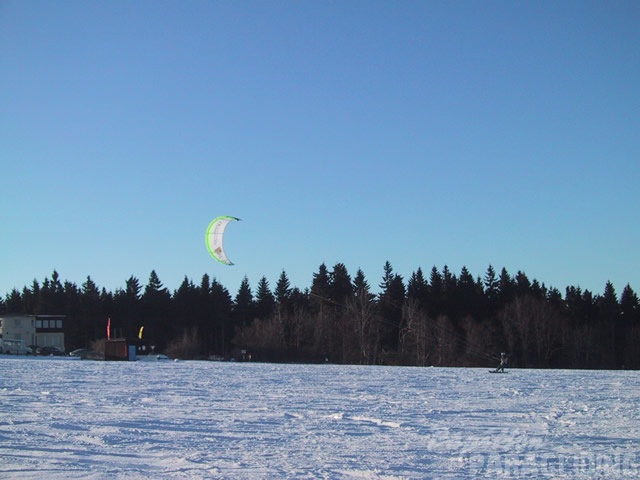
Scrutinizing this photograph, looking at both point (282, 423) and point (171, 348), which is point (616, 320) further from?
point (282, 423)

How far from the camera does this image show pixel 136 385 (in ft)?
66.8

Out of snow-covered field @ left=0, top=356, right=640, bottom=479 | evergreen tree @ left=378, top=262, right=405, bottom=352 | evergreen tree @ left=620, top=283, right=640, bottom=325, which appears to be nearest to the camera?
snow-covered field @ left=0, top=356, right=640, bottom=479

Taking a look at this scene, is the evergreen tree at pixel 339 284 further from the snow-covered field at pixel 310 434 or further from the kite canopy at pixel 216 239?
the snow-covered field at pixel 310 434

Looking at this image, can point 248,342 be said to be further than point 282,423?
Yes

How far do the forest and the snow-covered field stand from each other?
34286 mm

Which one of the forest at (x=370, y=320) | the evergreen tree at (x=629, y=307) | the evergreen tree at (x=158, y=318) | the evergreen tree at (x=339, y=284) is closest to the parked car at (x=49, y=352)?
the forest at (x=370, y=320)

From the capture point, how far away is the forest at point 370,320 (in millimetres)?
60875

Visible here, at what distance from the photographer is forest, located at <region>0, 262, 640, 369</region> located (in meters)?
60.9

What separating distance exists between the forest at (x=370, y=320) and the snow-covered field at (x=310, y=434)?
1350 inches

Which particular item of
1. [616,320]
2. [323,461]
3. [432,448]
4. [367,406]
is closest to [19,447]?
[323,461]

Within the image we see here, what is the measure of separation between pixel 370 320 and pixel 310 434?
51260 mm

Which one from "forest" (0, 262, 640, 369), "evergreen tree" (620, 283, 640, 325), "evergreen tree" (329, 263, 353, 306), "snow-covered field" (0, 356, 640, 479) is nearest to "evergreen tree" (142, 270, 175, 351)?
"forest" (0, 262, 640, 369)

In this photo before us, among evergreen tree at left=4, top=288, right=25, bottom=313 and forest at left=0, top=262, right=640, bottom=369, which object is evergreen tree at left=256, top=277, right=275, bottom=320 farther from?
evergreen tree at left=4, top=288, right=25, bottom=313

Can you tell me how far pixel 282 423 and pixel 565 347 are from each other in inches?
2268
